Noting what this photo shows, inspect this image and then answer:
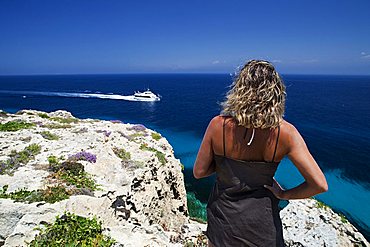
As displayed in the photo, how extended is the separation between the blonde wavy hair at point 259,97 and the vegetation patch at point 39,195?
256 inches

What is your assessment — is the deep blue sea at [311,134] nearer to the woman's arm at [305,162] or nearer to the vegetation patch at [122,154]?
the woman's arm at [305,162]

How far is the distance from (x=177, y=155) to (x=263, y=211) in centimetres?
3547

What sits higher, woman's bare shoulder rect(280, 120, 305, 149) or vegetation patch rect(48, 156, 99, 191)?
woman's bare shoulder rect(280, 120, 305, 149)

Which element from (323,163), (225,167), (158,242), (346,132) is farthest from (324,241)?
(346,132)

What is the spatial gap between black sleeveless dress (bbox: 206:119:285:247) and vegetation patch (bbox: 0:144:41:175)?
8.70 meters

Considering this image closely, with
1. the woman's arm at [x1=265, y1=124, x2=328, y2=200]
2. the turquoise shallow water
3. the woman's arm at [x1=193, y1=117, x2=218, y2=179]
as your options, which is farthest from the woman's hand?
the turquoise shallow water

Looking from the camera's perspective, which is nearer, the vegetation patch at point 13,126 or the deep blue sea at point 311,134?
the vegetation patch at point 13,126

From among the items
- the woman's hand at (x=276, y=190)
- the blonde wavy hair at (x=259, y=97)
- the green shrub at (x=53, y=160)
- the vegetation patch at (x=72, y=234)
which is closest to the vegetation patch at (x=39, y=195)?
the vegetation patch at (x=72, y=234)

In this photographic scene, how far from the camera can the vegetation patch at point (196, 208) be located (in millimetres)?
21016

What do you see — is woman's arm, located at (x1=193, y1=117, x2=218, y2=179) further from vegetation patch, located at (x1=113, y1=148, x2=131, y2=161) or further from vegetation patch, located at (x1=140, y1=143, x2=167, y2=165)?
vegetation patch, located at (x1=140, y1=143, x2=167, y2=165)

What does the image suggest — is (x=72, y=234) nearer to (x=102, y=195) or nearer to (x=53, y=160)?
(x=102, y=195)

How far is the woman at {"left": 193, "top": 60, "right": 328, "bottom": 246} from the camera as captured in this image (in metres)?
Result: 2.81

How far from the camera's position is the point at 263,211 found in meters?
3.29

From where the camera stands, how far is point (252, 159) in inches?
118
